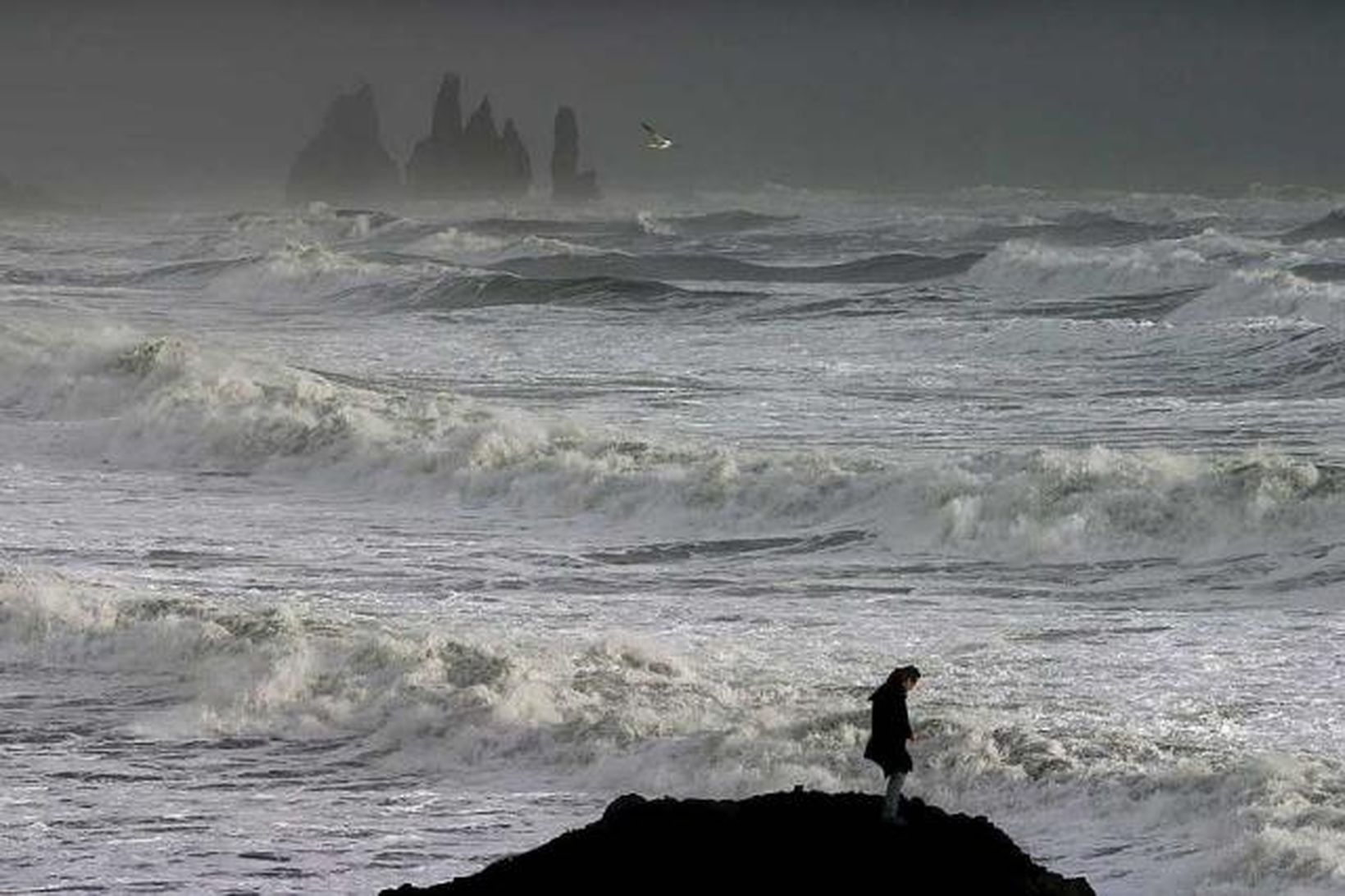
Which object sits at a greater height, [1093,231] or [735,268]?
[1093,231]

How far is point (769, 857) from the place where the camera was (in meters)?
11.7

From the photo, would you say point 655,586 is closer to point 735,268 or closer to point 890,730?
point 890,730

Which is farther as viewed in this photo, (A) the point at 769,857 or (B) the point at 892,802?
(B) the point at 892,802

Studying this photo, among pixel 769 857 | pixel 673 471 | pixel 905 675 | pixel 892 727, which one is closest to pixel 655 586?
pixel 673 471

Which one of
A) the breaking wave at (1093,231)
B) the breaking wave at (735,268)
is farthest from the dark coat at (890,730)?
the breaking wave at (1093,231)

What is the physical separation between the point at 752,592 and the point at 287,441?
14202 mm

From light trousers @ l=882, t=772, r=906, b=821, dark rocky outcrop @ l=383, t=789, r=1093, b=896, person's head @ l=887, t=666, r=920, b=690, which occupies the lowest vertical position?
dark rocky outcrop @ l=383, t=789, r=1093, b=896

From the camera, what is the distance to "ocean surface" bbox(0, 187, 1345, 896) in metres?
16.5

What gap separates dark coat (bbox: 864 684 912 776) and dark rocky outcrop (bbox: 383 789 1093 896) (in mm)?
387

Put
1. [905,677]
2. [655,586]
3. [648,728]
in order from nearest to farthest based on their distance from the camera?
[905,677]
[648,728]
[655,586]

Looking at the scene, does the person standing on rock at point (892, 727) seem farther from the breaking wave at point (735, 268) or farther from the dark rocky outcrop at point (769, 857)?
the breaking wave at point (735, 268)

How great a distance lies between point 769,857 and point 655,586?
13915 millimetres

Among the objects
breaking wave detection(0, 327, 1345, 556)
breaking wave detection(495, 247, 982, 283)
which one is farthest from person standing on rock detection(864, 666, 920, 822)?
breaking wave detection(495, 247, 982, 283)

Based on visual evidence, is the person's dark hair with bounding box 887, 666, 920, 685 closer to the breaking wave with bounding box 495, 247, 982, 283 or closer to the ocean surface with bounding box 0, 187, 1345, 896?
the ocean surface with bounding box 0, 187, 1345, 896
